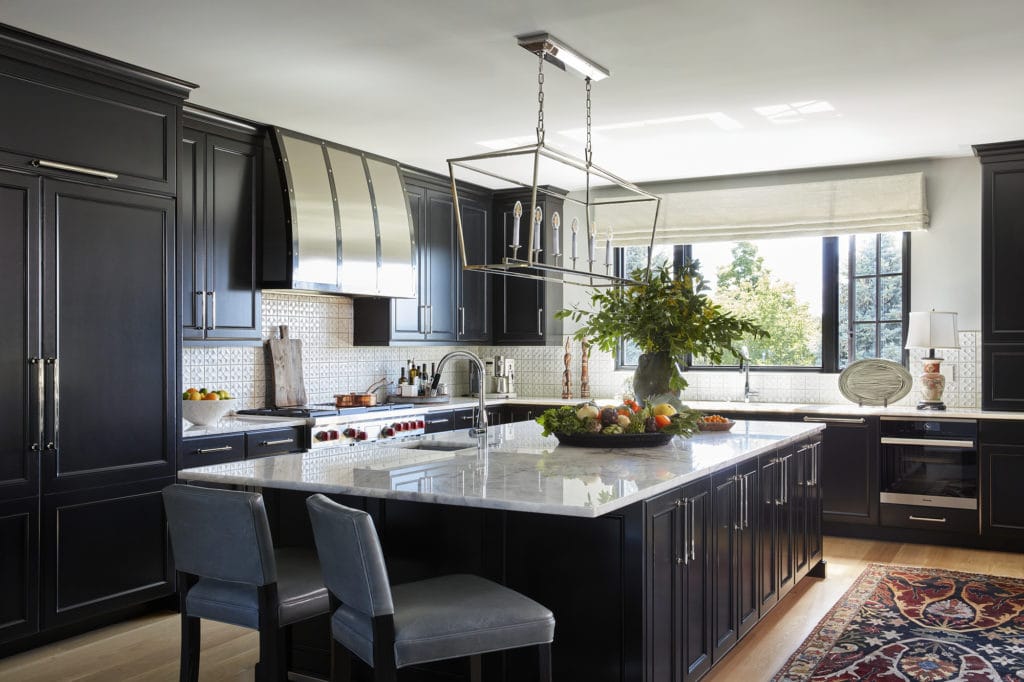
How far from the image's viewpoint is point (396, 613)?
7.69ft

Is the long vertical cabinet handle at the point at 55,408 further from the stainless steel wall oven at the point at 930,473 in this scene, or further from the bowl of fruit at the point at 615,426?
the stainless steel wall oven at the point at 930,473

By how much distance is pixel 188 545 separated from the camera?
2.54m

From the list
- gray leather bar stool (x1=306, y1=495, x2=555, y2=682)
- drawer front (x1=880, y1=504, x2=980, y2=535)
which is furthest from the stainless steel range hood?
drawer front (x1=880, y1=504, x2=980, y2=535)

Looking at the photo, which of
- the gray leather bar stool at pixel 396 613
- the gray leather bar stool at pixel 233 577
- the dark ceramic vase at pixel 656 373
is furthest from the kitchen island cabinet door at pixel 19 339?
the dark ceramic vase at pixel 656 373

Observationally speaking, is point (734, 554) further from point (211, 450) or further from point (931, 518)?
point (931, 518)

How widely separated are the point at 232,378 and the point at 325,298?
103 cm

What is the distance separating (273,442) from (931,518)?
4.12 m

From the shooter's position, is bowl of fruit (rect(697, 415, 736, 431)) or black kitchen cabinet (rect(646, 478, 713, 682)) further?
bowl of fruit (rect(697, 415, 736, 431))

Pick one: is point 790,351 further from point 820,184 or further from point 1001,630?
point 1001,630

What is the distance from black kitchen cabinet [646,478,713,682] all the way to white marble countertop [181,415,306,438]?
260 centimetres

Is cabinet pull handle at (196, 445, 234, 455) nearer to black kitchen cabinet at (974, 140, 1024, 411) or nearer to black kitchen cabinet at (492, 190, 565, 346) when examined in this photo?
black kitchen cabinet at (492, 190, 565, 346)

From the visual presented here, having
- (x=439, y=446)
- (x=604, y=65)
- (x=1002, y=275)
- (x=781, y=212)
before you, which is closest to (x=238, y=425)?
(x=439, y=446)

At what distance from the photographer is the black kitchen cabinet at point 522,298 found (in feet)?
24.3

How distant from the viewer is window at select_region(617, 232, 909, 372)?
6551 mm
